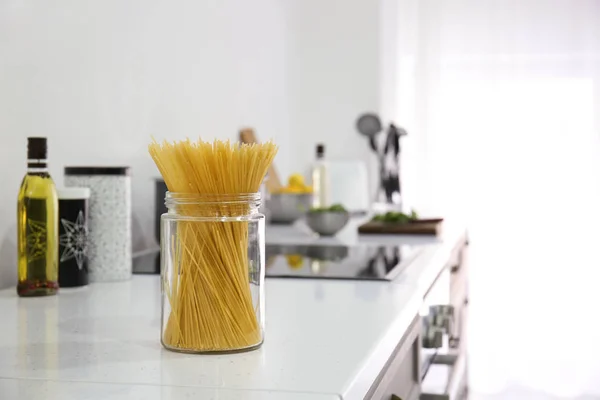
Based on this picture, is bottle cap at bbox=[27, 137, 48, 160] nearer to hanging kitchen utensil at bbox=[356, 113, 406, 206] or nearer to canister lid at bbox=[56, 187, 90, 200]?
canister lid at bbox=[56, 187, 90, 200]

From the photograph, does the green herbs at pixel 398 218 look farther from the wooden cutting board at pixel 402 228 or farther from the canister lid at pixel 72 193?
the canister lid at pixel 72 193

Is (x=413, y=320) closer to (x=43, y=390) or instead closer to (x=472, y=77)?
(x=43, y=390)

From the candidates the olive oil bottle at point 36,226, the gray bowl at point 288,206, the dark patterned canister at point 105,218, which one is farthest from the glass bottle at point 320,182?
the olive oil bottle at point 36,226

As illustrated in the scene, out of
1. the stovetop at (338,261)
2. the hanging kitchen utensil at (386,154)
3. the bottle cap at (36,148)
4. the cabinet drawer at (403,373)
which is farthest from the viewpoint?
the hanging kitchen utensil at (386,154)

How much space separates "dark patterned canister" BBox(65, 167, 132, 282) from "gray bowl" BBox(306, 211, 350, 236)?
943mm

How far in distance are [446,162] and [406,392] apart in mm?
2927

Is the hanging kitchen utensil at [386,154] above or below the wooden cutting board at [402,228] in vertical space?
above

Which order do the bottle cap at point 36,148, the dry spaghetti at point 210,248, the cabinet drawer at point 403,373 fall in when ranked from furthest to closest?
the bottle cap at point 36,148
the cabinet drawer at point 403,373
the dry spaghetti at point 210,248

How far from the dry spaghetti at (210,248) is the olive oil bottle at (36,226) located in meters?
0.42

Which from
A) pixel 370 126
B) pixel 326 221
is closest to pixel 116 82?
pixel 326 221

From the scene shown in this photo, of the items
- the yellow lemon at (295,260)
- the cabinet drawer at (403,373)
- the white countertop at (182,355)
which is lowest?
the cabinet drawer at (403,373)

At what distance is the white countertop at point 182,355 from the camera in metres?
0.70

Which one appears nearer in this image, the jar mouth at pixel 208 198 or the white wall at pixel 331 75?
the jar mouth at pixel 208 198

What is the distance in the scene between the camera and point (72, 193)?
128cm
